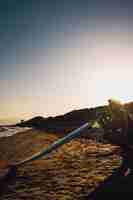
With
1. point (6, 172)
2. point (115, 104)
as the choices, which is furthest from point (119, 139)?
point (6, 172)

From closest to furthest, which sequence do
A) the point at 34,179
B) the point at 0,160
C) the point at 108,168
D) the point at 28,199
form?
1. the point at 28,199
2. the point at 34,179
3. the point at 108,168
4. the point at 0,160

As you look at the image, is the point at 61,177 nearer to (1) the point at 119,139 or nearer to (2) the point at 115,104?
(1) the point at 119,139

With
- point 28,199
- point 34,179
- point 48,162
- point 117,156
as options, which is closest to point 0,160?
point 48,162

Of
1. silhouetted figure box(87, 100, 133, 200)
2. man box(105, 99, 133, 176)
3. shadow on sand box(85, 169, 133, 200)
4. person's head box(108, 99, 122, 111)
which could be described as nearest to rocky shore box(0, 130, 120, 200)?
shadow on sand box(85, 169, 133, 200)

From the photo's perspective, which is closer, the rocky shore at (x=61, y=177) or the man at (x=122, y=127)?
the rocky shore at (x=61, y=177)

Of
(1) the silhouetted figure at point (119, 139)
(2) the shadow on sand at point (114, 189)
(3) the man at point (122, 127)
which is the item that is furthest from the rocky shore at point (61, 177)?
(3) the man at point (122, 127)

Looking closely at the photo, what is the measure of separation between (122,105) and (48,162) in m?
3.82

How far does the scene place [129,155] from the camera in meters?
9.30

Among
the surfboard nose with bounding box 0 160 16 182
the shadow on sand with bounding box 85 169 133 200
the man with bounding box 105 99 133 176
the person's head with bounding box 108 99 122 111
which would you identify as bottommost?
the shadow on sand with bounding box 85 169 133 200

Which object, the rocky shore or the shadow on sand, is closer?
the shadow on sand

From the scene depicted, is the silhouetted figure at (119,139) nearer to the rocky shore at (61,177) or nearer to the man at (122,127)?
the man at (122,127)

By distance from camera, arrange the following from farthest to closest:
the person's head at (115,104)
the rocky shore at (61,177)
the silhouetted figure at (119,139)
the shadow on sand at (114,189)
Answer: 1. the person's head at (115,104)
2. the silhouetted figure at (119,139)
3. the rocky shore at (61,177)
4. the shadow on sand at (114,189)

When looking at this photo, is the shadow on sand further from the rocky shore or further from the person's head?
the person's head

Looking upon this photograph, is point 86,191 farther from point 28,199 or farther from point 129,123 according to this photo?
point 129,123
